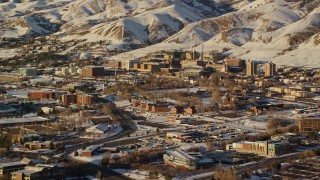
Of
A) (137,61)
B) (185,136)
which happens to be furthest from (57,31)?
(185,136)

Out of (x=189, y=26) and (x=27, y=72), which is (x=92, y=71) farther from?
(x=189, y=26)

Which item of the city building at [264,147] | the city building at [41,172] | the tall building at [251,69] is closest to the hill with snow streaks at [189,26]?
the tall building at [251,69]

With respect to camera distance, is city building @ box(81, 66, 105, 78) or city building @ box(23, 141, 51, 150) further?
city building @ box(81, 66, 105, 78)

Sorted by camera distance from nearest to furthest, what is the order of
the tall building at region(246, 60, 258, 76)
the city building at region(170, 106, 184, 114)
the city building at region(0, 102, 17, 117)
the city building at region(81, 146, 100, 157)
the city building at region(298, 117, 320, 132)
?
the city building at region(81, 146, 100, 157) < the city building at region(298, 117, 320, 132) < the city building at region(0, 102, 17, 117) < the city building at region(170, 106, 184, 114) < the tall building at region(246, 60, 258, 76)

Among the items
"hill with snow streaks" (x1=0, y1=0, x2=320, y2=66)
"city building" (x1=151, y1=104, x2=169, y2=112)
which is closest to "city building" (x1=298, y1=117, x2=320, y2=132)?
"city building" (x1=151, y1=104, x2=169, y2=112)

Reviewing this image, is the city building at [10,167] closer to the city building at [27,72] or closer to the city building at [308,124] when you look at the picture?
the city building at [308,124]

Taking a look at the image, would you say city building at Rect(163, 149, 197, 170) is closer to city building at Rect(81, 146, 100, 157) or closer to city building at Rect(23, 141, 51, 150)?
city building at Rect(81, 146, 100, 157)

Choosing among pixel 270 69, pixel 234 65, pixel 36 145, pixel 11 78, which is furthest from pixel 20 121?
pixel 234 65
